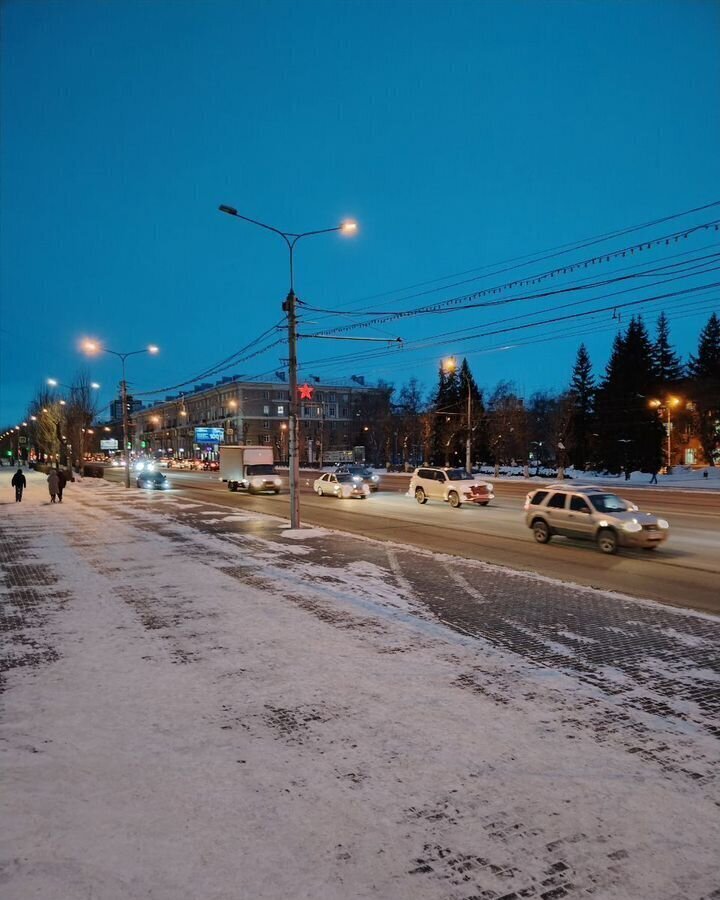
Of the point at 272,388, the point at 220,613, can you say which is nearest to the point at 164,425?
the point at 272,388

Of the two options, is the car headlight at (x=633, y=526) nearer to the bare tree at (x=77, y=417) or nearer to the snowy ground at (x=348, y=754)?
the snowy ground at (x=348, y=754)

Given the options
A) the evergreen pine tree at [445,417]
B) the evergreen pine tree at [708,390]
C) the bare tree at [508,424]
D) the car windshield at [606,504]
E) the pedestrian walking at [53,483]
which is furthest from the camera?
the evergreen pine tree at [445,417]

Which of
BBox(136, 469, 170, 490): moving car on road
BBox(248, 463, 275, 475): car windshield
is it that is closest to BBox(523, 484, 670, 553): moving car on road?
BBox(248, 463, 275, 475): car windshield

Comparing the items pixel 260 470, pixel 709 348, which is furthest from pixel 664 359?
pixel 260 470

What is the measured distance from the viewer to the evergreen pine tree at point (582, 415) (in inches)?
2850

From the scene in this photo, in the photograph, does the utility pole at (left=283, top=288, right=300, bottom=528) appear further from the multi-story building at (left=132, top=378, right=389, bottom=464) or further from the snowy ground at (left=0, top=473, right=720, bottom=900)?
the multi-story building at (left=132, top=378, right=389, bottom=464)

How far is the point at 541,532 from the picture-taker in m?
15.8

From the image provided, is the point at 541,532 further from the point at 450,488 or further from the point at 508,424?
the point at 508,424

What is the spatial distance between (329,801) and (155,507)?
23572mm

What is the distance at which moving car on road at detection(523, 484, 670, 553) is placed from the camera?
545 inches

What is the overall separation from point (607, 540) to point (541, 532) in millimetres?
1958

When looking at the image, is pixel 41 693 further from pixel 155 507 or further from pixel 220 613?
pixel 155 507

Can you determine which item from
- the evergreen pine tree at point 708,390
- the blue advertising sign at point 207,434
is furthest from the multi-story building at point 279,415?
the evergreen pine tree at point 708,390

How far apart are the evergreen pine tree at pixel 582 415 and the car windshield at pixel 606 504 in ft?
183
